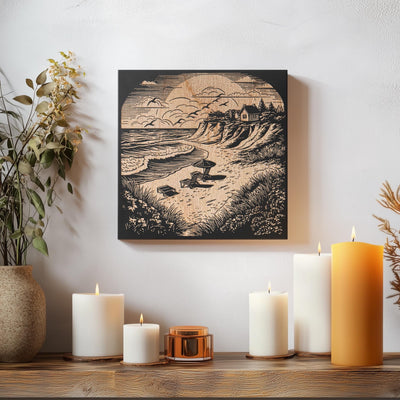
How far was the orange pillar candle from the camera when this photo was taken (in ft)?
3.06

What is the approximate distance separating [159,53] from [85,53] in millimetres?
148

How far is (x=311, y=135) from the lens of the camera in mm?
1111

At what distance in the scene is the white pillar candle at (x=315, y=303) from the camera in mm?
1002

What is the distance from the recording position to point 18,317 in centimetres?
96

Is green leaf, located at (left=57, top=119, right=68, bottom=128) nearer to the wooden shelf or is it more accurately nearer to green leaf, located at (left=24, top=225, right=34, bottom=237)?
green leaf, located at (left=24, top=225, right=34, bottom=237)

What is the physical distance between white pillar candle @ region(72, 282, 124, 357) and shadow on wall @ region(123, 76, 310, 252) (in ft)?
0.50

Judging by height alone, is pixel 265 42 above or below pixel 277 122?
above

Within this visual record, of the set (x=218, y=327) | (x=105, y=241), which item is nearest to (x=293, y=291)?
(x=218, y=327)

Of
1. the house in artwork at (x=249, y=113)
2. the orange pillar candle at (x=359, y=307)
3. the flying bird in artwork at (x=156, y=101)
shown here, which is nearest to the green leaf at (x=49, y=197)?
the flying bird in artwork at (x=156, y=101)

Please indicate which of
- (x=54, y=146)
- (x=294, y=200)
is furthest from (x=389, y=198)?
(x=54, y=146)

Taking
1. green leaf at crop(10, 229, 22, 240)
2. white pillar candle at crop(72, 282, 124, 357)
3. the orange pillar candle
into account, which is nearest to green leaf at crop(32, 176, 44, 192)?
green leaf at crop(10, 229, 22, 240)

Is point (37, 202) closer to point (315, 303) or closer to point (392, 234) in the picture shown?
point (315, 303)

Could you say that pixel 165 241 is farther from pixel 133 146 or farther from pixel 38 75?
pixel 38 75

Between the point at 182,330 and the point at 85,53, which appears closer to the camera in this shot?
the point at 182,330
